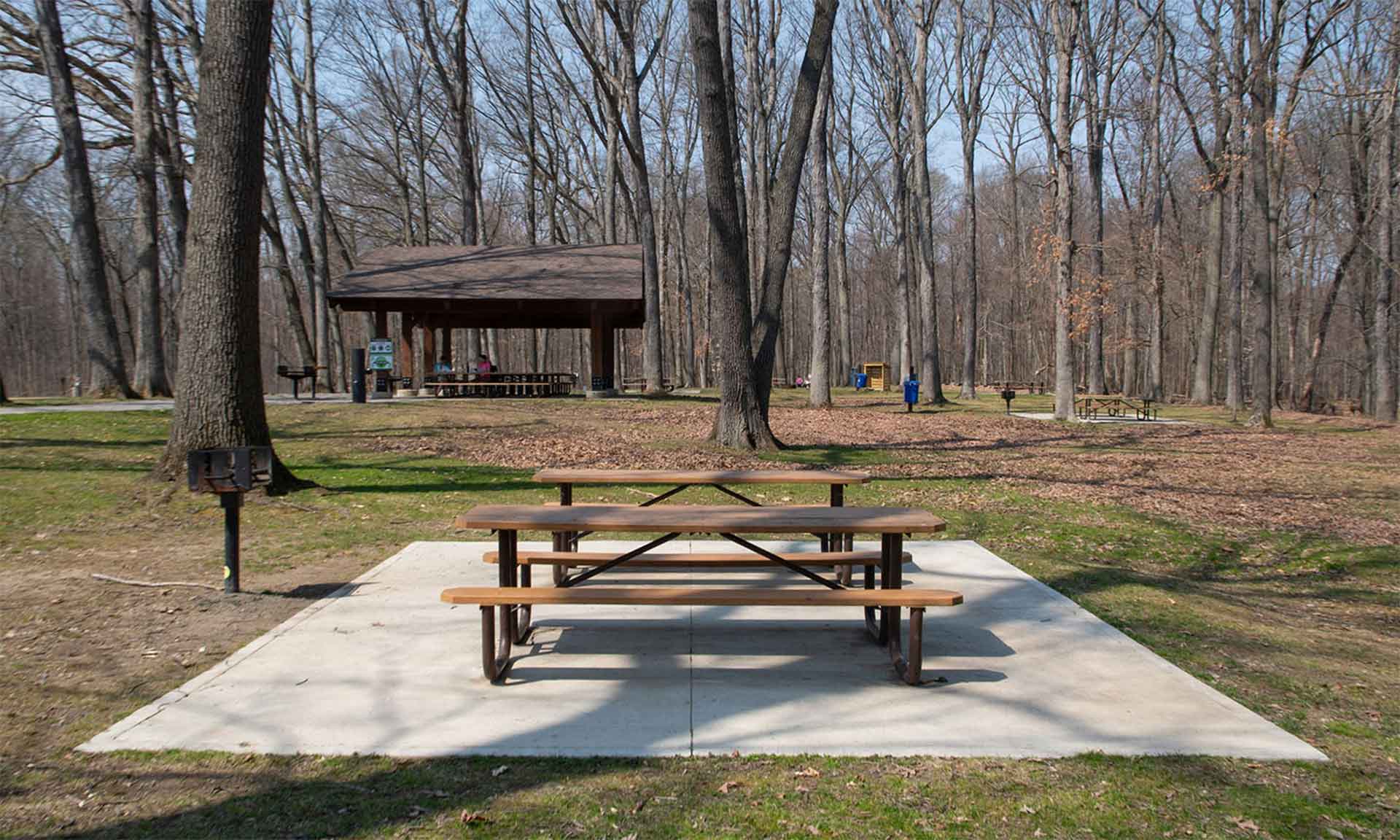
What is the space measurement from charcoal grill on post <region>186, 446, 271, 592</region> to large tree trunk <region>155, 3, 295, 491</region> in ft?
10.6

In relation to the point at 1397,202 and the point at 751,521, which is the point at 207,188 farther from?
the point at 1397,202

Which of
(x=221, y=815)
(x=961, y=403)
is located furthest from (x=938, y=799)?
(x=961, y=403)

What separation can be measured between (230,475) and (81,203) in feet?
52.3

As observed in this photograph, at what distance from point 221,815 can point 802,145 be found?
38.8 ft

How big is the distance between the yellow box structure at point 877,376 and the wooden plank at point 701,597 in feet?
116

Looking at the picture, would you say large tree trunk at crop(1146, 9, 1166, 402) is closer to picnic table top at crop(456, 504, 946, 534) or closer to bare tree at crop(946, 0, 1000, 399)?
bare tree at crop(946, 0, 1000, 399)

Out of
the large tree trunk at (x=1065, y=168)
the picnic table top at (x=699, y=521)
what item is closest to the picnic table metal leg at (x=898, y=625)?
the picnic table top at (x=699, y=521)

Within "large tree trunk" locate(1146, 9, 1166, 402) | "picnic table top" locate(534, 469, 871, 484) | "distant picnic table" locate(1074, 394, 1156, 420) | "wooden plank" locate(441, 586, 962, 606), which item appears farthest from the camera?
"large tree trunk" locate(1146, 9, 1166, 402)

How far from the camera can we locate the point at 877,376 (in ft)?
133

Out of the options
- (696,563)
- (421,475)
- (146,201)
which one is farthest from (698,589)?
(146,201)

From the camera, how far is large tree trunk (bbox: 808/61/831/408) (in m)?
21.2

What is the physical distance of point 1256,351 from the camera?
20469 millimetres

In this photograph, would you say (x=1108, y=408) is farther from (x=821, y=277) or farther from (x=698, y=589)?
(x=698, y=589)

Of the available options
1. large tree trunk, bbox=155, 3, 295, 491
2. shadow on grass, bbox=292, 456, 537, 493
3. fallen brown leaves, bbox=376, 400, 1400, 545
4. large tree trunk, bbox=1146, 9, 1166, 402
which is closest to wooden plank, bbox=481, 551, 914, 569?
shadow on grass, bbox=292, 456, 537, 493
